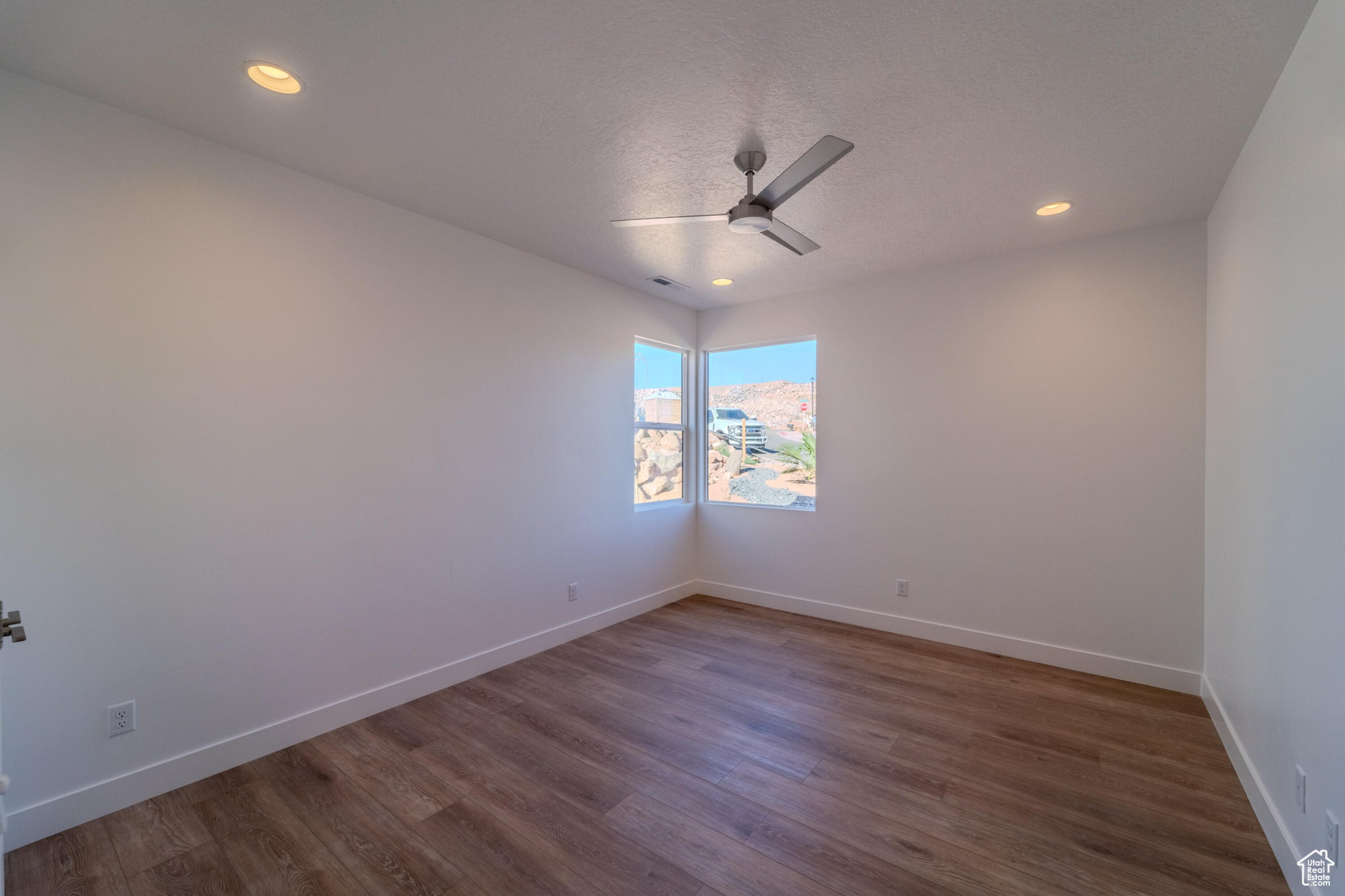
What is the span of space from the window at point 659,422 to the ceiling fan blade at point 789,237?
2.05 meters

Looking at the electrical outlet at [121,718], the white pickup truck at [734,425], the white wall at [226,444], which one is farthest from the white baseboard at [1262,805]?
the electrical outlet at [121,718]

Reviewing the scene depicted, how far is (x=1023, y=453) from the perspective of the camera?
11.5ft

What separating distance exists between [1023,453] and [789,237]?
2.18 meters

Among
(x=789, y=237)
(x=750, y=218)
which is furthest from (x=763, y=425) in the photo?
(x=750, y=218)

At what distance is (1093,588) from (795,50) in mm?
3331

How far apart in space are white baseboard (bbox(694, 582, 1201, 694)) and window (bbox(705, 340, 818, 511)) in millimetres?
786

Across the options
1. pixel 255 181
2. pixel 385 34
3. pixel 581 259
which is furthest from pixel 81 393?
pixel 581 259

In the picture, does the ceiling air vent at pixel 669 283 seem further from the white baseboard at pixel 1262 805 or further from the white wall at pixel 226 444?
the white baseboard at pixel 1262 805

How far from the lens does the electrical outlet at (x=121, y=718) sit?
204 cm

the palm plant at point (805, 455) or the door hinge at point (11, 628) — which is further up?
the palm plant at point (805, 455)

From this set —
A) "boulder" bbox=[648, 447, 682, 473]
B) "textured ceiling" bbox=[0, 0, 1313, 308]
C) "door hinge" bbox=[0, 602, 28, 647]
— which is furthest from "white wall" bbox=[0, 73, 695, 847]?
"boulder" bbox=[648, 447, 682, 473]

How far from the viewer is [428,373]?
3.02 meters

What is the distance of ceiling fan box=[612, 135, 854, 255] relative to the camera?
1853 millimetres

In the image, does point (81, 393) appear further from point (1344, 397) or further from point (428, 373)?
point (1344, 397)
